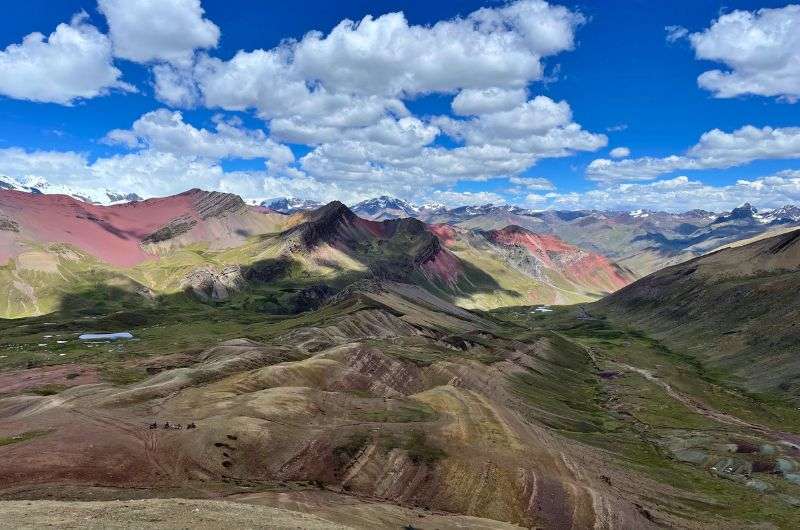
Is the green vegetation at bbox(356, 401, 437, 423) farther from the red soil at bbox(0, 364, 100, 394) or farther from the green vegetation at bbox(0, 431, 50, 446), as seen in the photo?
the red soil at bbox(0, 364, 100, 394)

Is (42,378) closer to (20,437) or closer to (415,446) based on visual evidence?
(20,437)

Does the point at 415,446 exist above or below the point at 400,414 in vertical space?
below

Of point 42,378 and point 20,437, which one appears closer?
point 20,437

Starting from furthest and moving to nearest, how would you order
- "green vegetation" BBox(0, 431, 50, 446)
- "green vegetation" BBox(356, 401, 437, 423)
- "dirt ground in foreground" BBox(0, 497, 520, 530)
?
Result: "green vegetation" BBox(356, 401, 437, 423) → "green vegetation" BBox(0, 431, 50, 446) → "dirt ground in foreground" BBox(0, 497, 520, 530)

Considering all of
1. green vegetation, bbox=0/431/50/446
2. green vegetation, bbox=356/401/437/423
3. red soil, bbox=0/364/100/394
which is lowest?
green vegetation, bbox=356/401/437/423

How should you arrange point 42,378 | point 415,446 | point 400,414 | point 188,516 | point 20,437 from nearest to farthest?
point 188,516 → point 20,437 → point 415,446 → point 400,414 → point 42,378

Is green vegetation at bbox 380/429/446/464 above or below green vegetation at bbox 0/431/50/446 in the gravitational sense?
below

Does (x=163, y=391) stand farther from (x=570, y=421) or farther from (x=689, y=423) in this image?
(x=689, y=423)

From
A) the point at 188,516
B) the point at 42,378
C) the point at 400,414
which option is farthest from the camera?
the point at 42,378

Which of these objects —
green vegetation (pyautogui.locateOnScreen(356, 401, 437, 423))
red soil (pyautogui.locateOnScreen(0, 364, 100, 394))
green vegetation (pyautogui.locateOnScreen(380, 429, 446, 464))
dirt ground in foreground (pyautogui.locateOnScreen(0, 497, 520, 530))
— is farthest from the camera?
red soil (pyautogui.locateOnScreen(0, 364, 100, 394))

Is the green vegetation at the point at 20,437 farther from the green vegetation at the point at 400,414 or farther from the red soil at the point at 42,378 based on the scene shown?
the red soil at the point at 42,378

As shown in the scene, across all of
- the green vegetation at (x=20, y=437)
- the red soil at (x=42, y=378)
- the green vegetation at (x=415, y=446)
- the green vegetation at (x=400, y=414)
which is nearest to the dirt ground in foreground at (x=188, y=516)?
the green vegetation at (x=415, y=446)

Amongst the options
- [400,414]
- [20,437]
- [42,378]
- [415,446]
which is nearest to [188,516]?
[20,437]

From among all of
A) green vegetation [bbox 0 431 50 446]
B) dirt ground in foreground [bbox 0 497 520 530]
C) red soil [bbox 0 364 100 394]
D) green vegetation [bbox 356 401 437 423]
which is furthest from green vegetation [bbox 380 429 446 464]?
red soil [bbox 0 364 100 394]
